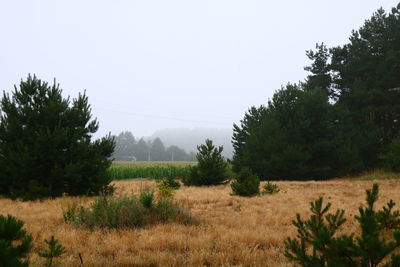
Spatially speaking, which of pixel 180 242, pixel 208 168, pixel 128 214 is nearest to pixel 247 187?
pixel 208 168

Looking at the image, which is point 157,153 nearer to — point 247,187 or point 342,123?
point 342,123

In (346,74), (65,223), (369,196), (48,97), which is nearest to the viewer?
(369,196)

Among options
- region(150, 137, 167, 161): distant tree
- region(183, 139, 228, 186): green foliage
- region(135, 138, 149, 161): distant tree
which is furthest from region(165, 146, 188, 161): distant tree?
region(183, 139, 228, 186): green foliage

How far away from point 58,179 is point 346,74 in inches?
1129

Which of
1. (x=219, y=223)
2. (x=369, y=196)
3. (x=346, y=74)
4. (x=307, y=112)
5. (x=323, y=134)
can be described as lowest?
(x=219, y=223)

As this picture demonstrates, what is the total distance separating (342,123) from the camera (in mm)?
28750

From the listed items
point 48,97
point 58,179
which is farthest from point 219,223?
point 48,97

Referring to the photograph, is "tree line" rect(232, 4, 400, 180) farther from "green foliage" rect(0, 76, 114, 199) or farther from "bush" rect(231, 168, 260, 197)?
"green foliage" rect(0, 76, 114, 199)

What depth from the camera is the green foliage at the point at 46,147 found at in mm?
13078

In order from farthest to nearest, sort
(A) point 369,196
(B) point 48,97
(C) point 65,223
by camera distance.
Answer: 1. (B) point 48,97
2. (C) point 65,223
3. (A) point 369,196

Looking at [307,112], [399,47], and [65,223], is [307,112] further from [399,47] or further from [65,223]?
[65,223]

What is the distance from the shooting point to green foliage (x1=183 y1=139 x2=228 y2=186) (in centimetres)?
2030

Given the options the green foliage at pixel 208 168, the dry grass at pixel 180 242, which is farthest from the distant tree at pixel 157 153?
the dry grass at pixel 180 242

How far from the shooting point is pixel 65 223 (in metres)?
7.58
